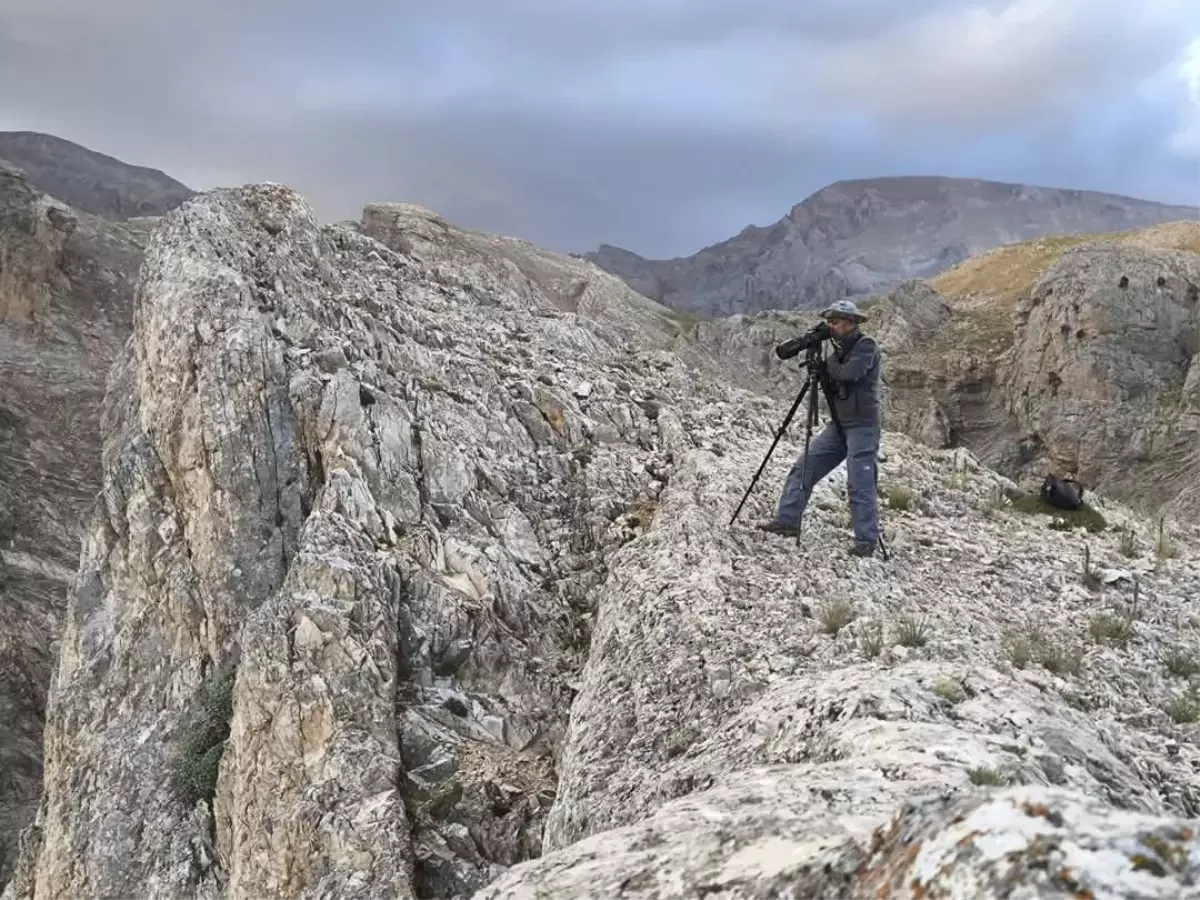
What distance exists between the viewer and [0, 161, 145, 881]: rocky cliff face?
45.8m

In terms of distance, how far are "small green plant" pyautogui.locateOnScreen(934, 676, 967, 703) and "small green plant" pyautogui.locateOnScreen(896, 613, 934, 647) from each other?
1.65 meters

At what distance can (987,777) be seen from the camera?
5.39 meters

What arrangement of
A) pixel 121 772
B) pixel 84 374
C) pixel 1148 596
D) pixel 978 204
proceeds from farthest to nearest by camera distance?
pixel 978 204, pixel 84 374, pixel 121 772, pixel 1148 596

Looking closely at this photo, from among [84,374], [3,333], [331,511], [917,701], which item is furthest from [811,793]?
[3,333]

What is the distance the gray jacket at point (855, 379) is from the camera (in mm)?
11039

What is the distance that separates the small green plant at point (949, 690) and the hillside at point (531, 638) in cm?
8

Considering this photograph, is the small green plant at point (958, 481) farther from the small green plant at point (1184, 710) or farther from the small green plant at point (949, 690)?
the small green plant at point (949, 690)

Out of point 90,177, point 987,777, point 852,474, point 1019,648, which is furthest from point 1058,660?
point 90,177

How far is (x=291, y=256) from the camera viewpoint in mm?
19984

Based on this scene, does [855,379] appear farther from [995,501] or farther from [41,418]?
[41,418]

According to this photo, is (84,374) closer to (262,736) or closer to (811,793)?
(262,736)

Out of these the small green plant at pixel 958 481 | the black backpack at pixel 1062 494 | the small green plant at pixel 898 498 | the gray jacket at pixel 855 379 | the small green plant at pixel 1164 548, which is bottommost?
the small green plant at pixel 898 498

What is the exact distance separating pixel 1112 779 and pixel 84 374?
237ft

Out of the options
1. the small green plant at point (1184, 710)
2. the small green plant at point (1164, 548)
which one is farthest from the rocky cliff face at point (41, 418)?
the small green plant at point (1184, 710)
